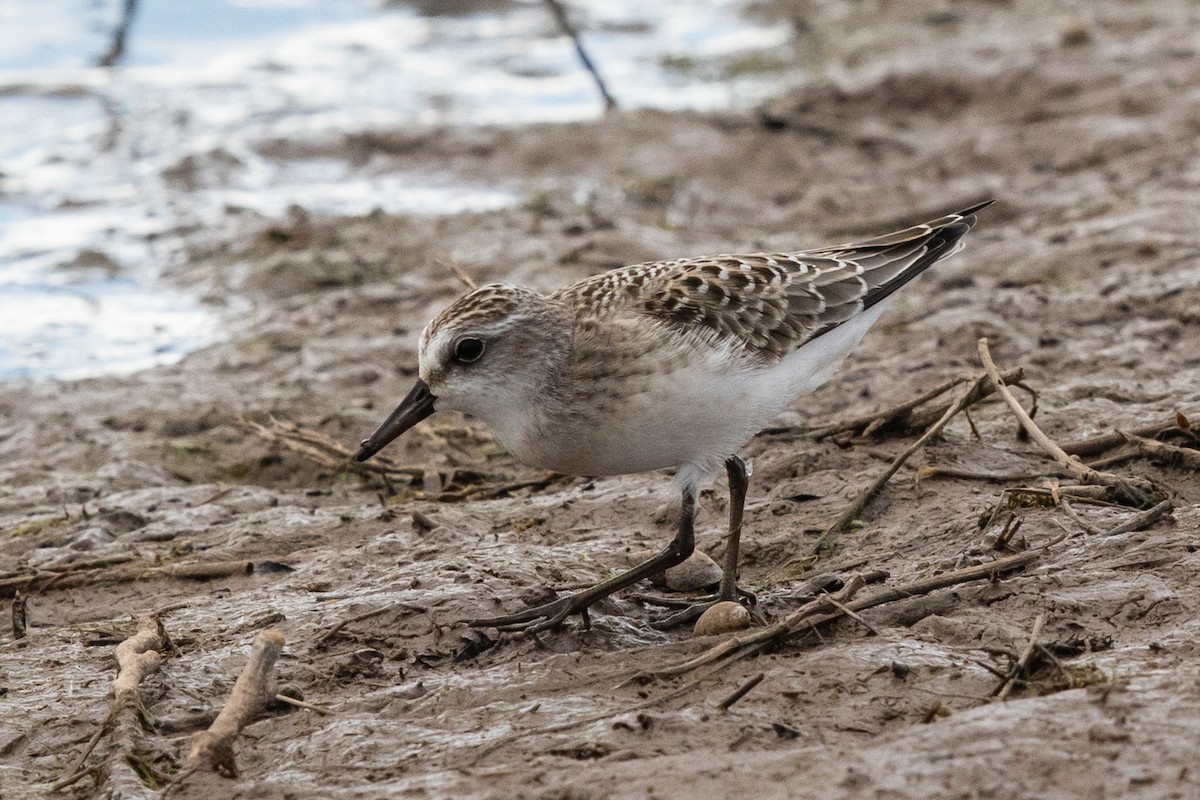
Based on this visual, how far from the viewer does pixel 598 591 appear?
5078 millimetres

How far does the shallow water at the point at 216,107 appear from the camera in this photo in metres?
9.84

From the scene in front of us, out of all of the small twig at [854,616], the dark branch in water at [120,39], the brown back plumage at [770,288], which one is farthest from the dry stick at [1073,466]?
the dark branch in water at [120,39]

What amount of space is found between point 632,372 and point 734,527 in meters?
0.82

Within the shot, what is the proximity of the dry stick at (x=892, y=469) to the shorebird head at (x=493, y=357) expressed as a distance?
1.36 metres

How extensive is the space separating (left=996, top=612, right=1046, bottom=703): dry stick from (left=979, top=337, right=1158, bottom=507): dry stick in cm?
118

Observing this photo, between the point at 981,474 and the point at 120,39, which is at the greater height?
the point at 981,474

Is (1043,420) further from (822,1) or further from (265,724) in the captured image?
(822,1)

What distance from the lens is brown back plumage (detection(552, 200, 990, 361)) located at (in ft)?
17.5

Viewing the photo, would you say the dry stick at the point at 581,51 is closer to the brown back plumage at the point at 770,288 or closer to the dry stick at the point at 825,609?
the brown back plumage at the point at 770,288

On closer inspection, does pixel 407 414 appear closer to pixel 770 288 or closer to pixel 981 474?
pixel 770 288

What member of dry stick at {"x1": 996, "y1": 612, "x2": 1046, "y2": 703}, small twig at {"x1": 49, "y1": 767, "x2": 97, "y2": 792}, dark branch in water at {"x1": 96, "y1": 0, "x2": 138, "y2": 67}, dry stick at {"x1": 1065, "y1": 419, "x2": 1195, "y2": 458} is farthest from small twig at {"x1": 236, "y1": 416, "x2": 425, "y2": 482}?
dark branch in water at {"x1": 96, "y1": 0, "x2": 138, "y2": 67}

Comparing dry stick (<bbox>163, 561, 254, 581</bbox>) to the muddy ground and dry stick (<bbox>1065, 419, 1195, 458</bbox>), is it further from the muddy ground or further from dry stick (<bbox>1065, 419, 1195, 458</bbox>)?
dry stick (<bbox>1065, 419, 1195, 458</bbox>)

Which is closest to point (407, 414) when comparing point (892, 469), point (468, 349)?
point (468, 349)

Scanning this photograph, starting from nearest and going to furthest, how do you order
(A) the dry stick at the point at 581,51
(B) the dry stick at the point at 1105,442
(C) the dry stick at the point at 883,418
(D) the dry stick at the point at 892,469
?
(D) the dry stick at the point at 892,469
(B) the dry stick at the point at 1105,442
(C) the dry stick at the point at 883,418
(A) the dry stick at the point at 581,51
